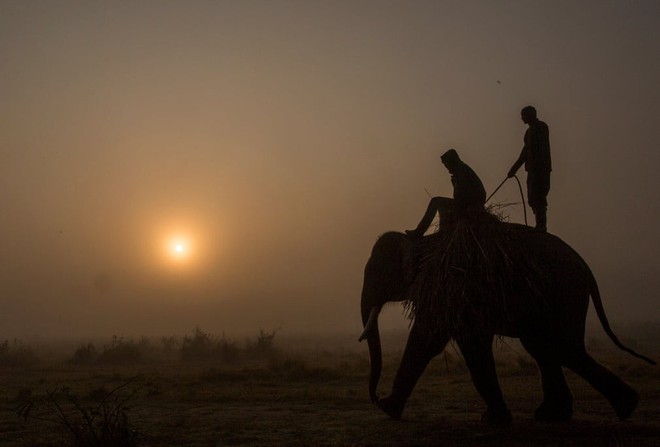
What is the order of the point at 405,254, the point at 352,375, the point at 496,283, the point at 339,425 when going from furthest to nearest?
the point at 352,375, the point at 405,254, the point at 339,425, the point at 496,283

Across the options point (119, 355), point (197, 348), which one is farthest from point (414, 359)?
point (197, 348)

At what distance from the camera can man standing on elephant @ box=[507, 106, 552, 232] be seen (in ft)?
29.5

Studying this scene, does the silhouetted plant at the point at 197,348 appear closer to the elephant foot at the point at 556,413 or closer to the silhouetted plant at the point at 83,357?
the silhouetted plant at the point at 83,357

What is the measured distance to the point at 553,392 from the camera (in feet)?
27.5

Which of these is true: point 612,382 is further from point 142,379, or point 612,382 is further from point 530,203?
point 142,379

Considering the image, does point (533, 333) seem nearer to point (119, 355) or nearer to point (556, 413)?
point (556, 413)

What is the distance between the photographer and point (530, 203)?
909 centimetres

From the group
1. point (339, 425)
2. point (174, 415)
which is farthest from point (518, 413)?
point (174, 415)

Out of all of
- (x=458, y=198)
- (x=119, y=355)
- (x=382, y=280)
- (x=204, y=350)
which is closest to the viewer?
(x=458, y=198)

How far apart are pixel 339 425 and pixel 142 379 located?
12.6 meters

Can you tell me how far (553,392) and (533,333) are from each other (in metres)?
1.13

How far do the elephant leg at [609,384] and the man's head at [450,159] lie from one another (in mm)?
3367

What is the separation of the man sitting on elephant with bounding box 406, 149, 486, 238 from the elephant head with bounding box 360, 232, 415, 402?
41 cm

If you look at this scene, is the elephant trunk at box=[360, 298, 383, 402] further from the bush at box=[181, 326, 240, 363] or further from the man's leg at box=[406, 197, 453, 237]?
the bush at box=[181, 326, 240, 363]
